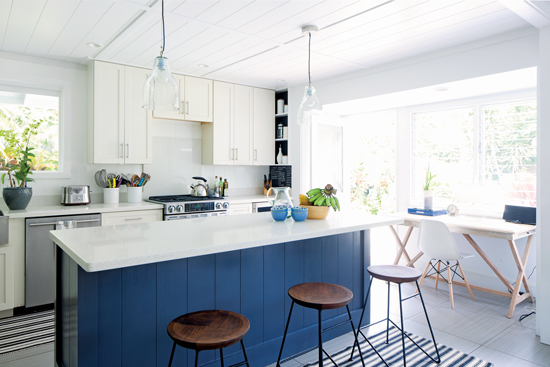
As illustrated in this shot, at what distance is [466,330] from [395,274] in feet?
3.66

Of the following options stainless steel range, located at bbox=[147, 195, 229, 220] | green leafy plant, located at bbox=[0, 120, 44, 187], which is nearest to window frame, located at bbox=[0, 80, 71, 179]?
green leafy plant, located at bbox=[0, 120, 44, 187]

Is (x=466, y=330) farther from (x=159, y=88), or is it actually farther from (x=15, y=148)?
(x=15, y=148)

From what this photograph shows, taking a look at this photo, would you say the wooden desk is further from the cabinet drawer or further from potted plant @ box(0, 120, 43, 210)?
potted plant @ box(0, 120, 43, 210)

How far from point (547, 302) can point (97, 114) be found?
14.4 feet

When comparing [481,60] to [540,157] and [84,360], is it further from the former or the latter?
[84,360]

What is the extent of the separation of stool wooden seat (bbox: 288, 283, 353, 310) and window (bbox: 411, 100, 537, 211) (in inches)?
98.7

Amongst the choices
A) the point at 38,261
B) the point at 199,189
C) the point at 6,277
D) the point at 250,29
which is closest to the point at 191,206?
the point at 199,189

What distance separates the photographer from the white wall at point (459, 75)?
3023 mm

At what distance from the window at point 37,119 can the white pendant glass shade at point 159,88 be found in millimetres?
2727

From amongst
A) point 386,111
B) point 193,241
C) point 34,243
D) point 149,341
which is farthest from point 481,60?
point 34,243

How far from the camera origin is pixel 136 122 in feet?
13.7

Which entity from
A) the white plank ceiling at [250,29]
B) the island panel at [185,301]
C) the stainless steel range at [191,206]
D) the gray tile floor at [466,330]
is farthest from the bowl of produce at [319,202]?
the stainless steel range at [191,206]

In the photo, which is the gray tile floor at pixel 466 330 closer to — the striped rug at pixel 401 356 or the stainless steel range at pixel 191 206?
the striped rug at pixel 401 356

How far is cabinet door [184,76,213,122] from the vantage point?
4.50 meters
